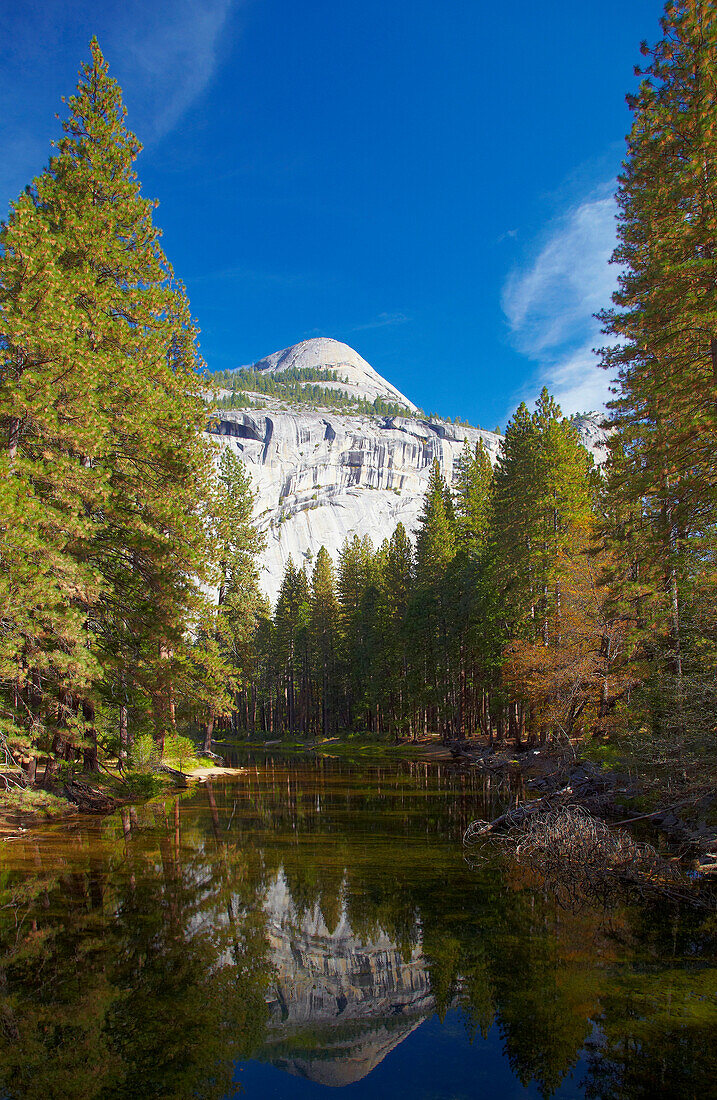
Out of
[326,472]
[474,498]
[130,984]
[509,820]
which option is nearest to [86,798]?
[130,984]

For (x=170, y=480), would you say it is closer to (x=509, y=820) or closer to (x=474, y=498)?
(x=509, y=820)

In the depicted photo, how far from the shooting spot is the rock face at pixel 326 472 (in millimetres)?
129000

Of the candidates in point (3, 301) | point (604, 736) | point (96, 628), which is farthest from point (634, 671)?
point (3, 301)

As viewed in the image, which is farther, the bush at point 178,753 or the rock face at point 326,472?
the rock face at point 326,472

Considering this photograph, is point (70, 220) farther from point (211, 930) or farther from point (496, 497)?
point (496, 497)

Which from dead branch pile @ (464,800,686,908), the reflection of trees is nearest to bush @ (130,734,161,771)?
the reflection of trees

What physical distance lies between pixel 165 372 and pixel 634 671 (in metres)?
16.4

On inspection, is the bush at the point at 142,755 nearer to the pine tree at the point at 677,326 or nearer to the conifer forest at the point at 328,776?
the conifer forest at the point at 328,776

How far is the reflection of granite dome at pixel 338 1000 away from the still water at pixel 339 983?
24mm

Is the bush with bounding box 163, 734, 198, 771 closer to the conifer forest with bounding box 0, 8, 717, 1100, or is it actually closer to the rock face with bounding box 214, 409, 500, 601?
the conifer forest with bounding box 0, 8, 717, 1100

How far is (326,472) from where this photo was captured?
475ft

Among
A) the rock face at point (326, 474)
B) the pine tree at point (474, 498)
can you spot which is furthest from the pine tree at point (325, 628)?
the rock face at point (326, 474)

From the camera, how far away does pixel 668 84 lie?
12.3 metres

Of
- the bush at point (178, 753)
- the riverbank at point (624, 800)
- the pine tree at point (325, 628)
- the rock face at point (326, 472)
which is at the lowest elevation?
the bush at point (178, 753)
